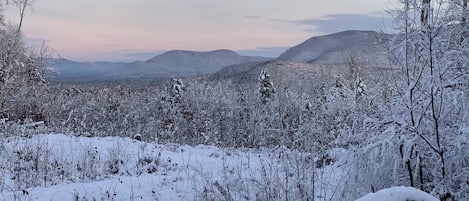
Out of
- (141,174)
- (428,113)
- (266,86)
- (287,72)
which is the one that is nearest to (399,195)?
(428,113)

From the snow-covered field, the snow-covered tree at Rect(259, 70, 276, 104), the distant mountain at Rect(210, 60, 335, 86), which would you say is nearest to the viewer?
the snow-covered field

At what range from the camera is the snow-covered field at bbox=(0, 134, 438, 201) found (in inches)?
269

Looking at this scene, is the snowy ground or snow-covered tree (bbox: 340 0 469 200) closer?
snow-covered tree (bbox: 340 0 469 200)

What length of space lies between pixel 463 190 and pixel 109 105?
26.9 metres

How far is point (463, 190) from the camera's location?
19.5 feet

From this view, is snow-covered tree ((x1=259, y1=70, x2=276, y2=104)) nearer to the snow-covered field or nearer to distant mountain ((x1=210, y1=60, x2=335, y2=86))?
the snow-covered field

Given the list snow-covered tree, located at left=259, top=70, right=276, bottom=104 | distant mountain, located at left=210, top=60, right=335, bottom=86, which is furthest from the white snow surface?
distant mountain, located at left=210, top=60, right=335, bottom=86

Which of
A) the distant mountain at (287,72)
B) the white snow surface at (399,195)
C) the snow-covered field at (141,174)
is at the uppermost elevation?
the white snow surface at (399,195)

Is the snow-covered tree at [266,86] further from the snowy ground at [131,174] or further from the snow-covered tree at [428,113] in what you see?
the snow-covered tree at [428,113]

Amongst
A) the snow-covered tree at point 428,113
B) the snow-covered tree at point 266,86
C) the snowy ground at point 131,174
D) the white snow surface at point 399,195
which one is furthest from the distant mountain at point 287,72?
the white snow surface at point 399,195

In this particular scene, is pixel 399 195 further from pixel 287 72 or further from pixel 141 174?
pixel 287 72

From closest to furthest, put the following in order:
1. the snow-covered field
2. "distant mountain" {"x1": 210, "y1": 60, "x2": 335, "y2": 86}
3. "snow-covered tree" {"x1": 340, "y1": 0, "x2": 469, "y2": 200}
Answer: "snow-covered tree" {"x1": 340, "y1": 0, "x2": 469, "y2": 200}
the snow-covered field
"distant mountain" {"x1": 210, "y1": 60, "x2": 335, "y2": 86}

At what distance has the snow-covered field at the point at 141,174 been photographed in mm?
6820

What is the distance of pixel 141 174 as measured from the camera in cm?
924
